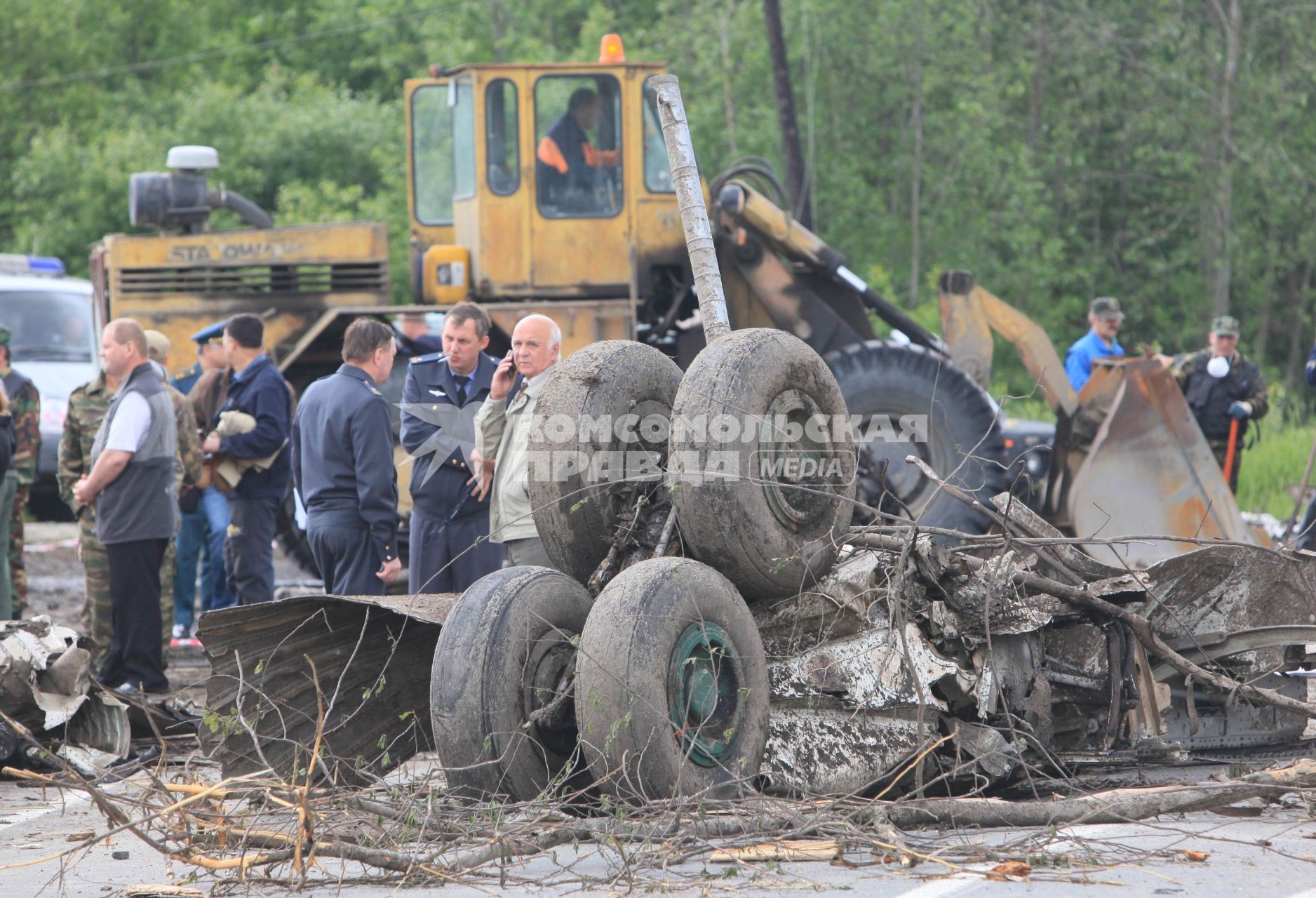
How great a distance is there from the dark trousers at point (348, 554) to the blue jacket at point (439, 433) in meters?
0.29

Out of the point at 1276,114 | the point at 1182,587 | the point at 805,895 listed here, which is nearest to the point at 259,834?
the point at 805,895

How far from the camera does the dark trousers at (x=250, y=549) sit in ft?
25.6

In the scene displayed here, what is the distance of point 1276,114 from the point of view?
21.3m

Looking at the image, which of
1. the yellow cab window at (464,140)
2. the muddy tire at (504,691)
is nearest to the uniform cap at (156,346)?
the yellow cab window at (464,140)

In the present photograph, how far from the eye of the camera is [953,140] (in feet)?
67.6

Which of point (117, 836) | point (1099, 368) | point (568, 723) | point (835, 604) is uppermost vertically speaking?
point (1099, 368)

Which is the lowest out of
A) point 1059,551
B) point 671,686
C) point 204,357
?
point 671,686

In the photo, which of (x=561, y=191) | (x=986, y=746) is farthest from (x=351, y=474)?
(x=561, y=191)

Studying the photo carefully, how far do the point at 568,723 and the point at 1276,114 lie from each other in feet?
64.8

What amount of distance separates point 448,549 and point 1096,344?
6542 millimetres

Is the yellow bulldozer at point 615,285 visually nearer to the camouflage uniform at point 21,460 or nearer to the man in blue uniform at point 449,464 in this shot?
the camouflage uniform at point 21,460

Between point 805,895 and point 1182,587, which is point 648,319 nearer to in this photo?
point 1182,587

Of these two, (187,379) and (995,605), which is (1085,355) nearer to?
(995,605)

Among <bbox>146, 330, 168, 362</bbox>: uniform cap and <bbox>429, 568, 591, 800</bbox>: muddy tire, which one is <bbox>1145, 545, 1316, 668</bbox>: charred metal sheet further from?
<bbox>146, 330, 168, 362</bbox>: uniform cap
